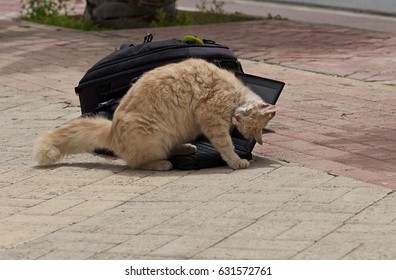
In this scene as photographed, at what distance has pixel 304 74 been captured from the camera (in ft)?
32.3

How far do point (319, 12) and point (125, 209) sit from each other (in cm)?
875

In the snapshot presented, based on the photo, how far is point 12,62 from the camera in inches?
430

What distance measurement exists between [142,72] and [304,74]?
Answer: 2.85 meters

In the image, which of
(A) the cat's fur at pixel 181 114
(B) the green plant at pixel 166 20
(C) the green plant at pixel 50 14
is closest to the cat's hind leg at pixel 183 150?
(A) the cat's fur at pixel 181 114

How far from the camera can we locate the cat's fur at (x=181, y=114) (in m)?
6.68

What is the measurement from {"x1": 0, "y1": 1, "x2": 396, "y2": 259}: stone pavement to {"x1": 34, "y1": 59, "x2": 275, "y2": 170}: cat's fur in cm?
16

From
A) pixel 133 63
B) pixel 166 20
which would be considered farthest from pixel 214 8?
pixel 133 63

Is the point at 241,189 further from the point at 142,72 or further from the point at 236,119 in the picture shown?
the point at 142,72

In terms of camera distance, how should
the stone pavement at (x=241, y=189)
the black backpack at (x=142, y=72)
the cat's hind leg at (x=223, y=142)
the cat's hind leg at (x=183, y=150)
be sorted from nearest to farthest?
the stone pavement at (x=241, y=189), the cat's hind leg at (x=223, y=142), the cat's hind leg at (x=183, y=150), the black backpack at (x=142, y=72)

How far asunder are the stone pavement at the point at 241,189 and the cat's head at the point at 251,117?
0.85 ft

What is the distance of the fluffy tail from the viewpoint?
6953 millimetres

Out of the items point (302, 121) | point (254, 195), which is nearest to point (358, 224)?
point (254, 195)

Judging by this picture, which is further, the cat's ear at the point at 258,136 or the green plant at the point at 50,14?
the green plant at the point at 50,14

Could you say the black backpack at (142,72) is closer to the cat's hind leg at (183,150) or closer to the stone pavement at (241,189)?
the cat's hind leg at (183,150)
